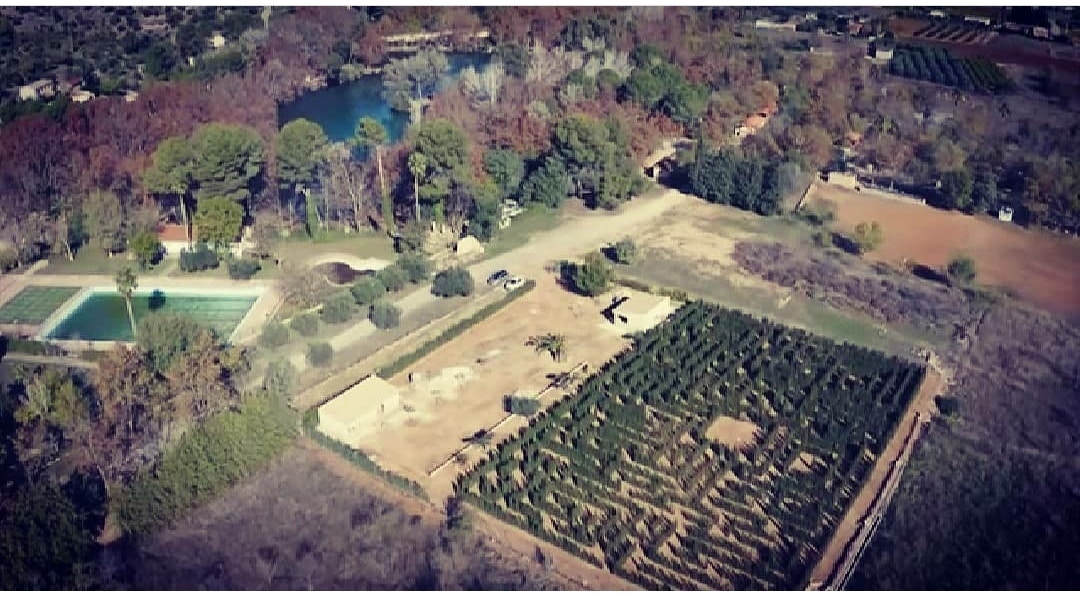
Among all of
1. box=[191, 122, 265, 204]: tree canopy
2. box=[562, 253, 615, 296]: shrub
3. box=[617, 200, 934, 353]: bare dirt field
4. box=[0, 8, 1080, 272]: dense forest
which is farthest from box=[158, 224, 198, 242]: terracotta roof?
box=[617, 200, 934, 353]: bare dirt field

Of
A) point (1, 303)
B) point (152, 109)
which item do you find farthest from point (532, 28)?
point (1, 303)

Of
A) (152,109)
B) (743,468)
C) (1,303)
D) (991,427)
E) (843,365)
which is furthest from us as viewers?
(152,109)

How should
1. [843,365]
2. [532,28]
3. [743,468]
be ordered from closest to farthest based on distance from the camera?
1. [743,468]
2. [843,365]
3. [532,28]

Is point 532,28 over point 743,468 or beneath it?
over

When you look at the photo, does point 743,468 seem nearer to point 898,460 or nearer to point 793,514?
point 793,514

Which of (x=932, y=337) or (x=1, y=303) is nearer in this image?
(x=932, y=337)

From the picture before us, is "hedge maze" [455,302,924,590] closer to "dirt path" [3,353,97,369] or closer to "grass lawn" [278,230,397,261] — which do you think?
"grass lawn" [278,230,397,261]
